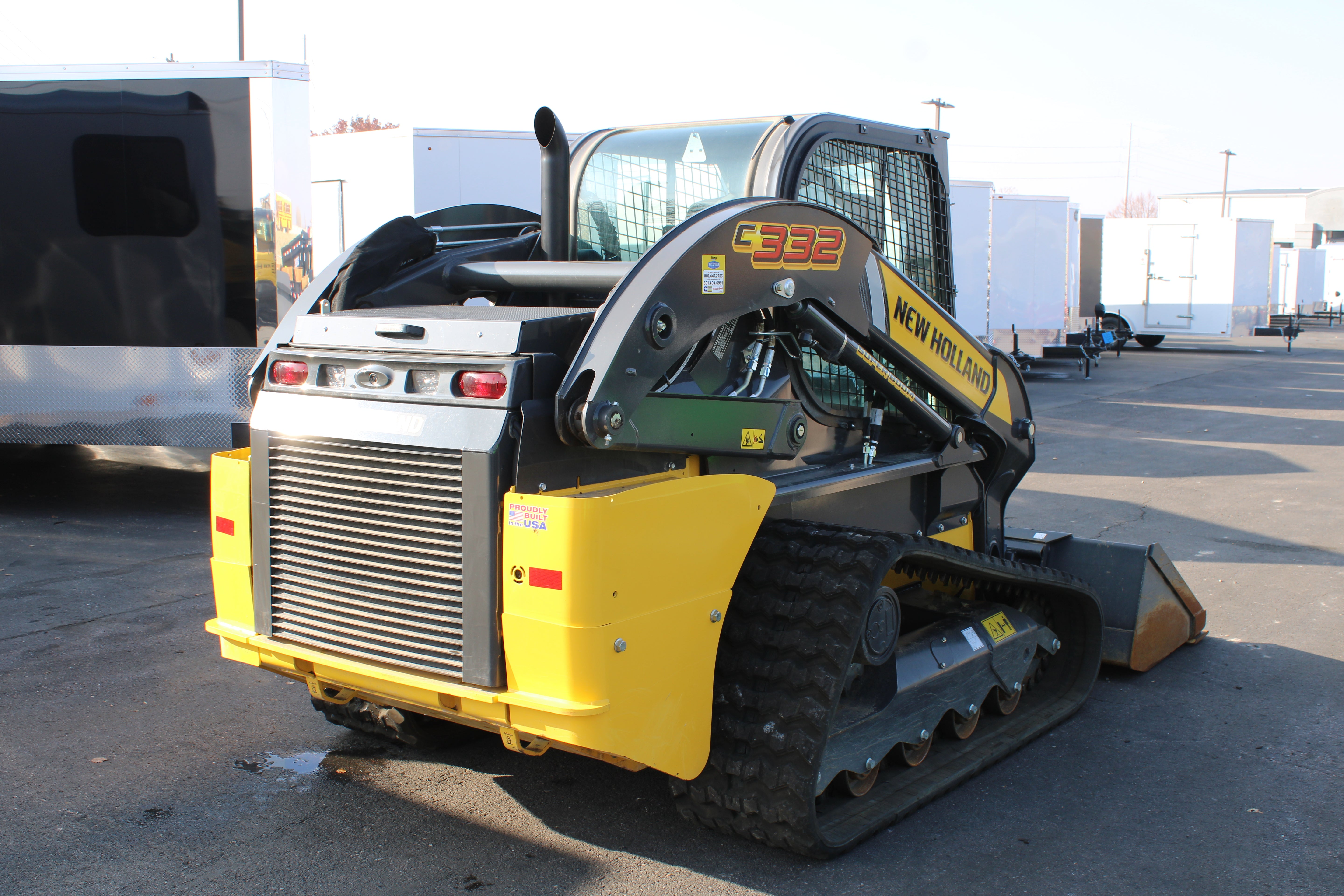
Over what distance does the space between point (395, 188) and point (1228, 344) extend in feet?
86.2

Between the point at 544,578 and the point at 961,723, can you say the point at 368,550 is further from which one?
the point at 961,723

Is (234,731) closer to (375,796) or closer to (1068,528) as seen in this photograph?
(375,796)

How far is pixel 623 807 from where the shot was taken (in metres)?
3.85

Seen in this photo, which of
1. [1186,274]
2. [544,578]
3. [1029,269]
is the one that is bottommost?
[544,578]

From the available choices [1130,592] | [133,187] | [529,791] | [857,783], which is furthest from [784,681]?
[133,187]

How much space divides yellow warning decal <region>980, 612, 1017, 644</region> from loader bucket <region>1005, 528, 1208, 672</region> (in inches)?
23.5

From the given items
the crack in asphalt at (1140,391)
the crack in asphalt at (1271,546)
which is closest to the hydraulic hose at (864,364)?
the crack in asphalt at (1271,546)

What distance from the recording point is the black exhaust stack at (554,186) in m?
4.05

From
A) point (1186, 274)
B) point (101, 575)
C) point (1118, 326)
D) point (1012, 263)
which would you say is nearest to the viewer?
point (101, 575)

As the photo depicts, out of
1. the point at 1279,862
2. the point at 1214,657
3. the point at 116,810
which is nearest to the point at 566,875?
the point at 116,810

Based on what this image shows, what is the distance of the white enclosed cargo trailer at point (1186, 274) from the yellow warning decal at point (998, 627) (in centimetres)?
2322

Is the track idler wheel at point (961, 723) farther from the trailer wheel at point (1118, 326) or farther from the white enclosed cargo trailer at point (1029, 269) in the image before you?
the trailer wheel at point (1118, 326)

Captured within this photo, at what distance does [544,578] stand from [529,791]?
4.47 feet

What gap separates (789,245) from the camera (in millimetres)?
3672
